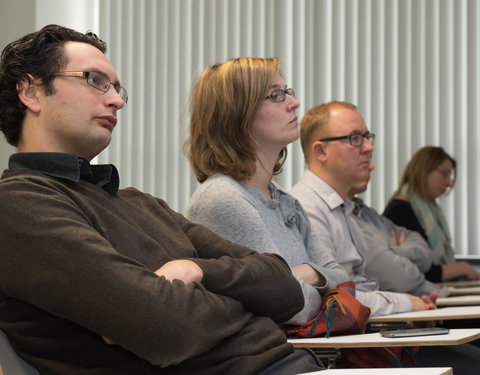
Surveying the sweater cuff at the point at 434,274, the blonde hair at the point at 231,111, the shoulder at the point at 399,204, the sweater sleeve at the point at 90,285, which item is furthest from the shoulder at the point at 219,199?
the shoulder at the point at 399,204

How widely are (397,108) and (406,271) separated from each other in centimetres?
274

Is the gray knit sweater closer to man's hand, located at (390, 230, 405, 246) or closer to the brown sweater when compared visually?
the brown sweater

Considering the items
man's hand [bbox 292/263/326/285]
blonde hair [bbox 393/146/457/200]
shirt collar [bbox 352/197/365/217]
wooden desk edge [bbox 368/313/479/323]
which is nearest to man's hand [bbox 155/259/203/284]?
man's hand [bbox 292/263/326/285]

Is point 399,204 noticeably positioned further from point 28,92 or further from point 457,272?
point 28,92

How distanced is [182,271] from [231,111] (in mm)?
1047

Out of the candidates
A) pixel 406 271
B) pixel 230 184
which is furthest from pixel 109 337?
pixel 406 271

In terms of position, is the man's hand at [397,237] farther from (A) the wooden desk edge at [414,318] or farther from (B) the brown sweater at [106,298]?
(B) the brown sweater at [106,298]

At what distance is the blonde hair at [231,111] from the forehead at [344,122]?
968mm

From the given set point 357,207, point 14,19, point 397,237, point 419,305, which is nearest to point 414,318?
point 419,305

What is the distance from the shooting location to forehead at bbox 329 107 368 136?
3.66 meters

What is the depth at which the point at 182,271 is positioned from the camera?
5.78ft

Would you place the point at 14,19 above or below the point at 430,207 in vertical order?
above

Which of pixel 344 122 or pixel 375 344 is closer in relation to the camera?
pixel 375 344

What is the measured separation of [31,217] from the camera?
160 cm
